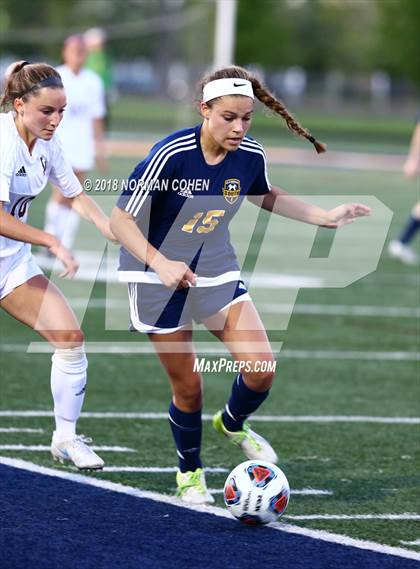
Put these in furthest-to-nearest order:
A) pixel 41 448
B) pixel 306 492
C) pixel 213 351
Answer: pixel 213 351
pixel 41 448
pixel 306 492

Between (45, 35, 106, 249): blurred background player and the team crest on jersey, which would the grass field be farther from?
(45, 35, 106, 249): blurred background player

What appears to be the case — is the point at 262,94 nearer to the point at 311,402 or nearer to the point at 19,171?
the point at 19,171

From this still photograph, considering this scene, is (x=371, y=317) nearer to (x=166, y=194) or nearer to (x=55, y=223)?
(x=55, y=223)

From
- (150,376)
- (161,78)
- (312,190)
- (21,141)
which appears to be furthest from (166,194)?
(161,78)

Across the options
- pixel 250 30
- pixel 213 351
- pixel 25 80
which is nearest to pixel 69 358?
pixel 25 80

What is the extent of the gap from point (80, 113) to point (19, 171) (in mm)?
9031

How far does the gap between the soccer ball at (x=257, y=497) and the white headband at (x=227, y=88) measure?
1.87 meters

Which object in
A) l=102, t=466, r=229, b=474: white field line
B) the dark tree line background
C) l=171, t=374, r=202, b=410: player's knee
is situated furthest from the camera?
the dark tree line background

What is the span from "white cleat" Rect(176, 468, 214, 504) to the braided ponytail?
186cm

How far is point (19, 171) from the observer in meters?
6.17

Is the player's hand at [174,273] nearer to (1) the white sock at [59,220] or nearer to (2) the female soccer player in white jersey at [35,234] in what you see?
(2) the female soccer player in white jersey at [35,234]

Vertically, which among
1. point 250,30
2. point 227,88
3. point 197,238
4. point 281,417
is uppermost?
point 227,88

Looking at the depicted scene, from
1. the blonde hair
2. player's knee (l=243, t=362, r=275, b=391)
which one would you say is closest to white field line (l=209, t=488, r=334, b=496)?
player's knee (l=243, t=362, r=275, b=391)

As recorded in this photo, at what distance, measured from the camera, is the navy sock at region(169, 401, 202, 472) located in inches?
247
